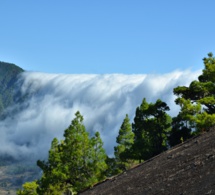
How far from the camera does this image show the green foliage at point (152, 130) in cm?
6950

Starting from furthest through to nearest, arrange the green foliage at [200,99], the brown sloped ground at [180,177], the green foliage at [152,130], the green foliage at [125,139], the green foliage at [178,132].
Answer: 1. the green foliage at [125,139]
2. the green foliage at [152,130]
3. the green foliage at [178,132]
4. the green foliage at [200,99]
5. the brown sloped ground at [180,177]

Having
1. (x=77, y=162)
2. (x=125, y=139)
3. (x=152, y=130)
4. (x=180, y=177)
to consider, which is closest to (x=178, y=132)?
(x=152, y=130)

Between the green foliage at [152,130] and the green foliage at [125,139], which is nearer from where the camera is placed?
Result: the green foliage at [152,130]

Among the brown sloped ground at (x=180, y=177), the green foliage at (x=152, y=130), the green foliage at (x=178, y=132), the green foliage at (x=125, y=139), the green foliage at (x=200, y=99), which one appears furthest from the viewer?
the green foliage at (x=125, y=139)

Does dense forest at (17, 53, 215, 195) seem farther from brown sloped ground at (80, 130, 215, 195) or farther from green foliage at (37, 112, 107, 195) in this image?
brown sloped ground at (80, 130, 215, 195)

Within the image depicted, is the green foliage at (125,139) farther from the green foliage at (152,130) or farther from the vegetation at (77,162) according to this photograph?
the vegetation at (77,162)

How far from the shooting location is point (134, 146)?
7100 cm

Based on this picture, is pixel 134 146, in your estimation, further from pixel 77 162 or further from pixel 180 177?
pixel 180 177

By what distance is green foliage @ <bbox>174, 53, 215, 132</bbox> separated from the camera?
52.2 metres

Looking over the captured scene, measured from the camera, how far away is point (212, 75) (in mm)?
65875

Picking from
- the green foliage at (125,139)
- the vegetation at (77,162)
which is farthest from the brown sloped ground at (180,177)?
the green foliage at (125,139)

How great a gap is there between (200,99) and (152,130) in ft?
48.0

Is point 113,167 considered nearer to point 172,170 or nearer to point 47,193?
point 47,193

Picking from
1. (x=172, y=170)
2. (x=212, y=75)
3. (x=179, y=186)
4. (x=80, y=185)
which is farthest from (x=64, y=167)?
(x=179, y=186)
